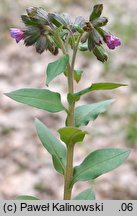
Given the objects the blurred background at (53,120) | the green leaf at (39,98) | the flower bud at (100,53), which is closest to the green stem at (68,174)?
the green leaf at (39,98)

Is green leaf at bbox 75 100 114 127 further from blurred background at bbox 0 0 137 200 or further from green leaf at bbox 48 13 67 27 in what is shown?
blurred background at bbox 0 0 137 200

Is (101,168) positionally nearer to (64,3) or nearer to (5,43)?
(5,43)

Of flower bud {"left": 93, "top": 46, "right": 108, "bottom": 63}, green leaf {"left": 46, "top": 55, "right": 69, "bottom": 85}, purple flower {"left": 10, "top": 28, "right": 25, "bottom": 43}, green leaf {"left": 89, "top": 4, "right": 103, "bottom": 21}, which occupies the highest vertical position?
green leaf {"left": 89, "top": 4, "right": 103, "bottom": 21}

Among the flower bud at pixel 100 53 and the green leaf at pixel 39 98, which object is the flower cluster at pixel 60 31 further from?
the green leaf at pixel 39 98

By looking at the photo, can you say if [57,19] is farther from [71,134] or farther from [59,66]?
[71,134]

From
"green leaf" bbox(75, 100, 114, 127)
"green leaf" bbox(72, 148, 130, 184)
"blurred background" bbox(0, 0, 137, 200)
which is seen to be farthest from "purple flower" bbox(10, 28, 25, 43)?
"blurred background" bbox(0, 0, 137, 200)

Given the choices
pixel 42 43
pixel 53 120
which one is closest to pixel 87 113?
pixel 42 43

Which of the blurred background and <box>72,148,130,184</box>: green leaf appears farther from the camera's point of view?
the blurred background

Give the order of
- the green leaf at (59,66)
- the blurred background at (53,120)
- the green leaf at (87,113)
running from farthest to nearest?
1. the blurred background at (53,120)
2. the green leaf at (87,113)
3. the green leaf at (59,66)
